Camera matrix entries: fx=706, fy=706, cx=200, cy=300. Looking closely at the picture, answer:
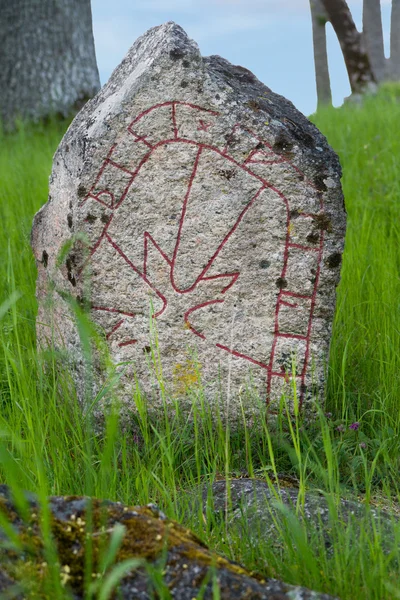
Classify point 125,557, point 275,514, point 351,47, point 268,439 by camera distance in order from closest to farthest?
point 125,557, point 268,439, point 275,514, point 351,47

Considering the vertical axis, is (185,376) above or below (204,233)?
below

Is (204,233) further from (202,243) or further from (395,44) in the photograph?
(395,44)

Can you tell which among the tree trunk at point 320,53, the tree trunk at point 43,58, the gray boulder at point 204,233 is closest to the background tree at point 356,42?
the tree trunk at point 320,53

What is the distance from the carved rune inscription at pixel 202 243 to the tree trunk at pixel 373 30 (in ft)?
33.2

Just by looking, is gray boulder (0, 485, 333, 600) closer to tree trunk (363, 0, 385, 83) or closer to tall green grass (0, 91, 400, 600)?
tall green grass (0, 91, 400, 600)

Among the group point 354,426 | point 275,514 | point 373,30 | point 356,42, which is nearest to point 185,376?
point 354,426

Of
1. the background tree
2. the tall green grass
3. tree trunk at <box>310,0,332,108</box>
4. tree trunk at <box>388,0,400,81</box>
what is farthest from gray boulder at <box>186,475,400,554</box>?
tree trunk at <box>388,0,400,81</box>

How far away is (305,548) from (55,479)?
2.76 feet

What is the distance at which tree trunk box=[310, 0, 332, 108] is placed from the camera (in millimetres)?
11769

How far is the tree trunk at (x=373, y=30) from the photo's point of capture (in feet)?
38.3

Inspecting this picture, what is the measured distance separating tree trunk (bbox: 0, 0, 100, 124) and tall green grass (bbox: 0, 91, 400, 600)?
301 centimetres

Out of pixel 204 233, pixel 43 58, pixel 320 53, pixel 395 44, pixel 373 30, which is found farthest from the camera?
pixel 395 44

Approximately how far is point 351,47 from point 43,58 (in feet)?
18.3

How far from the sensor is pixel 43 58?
7602 millimetres
